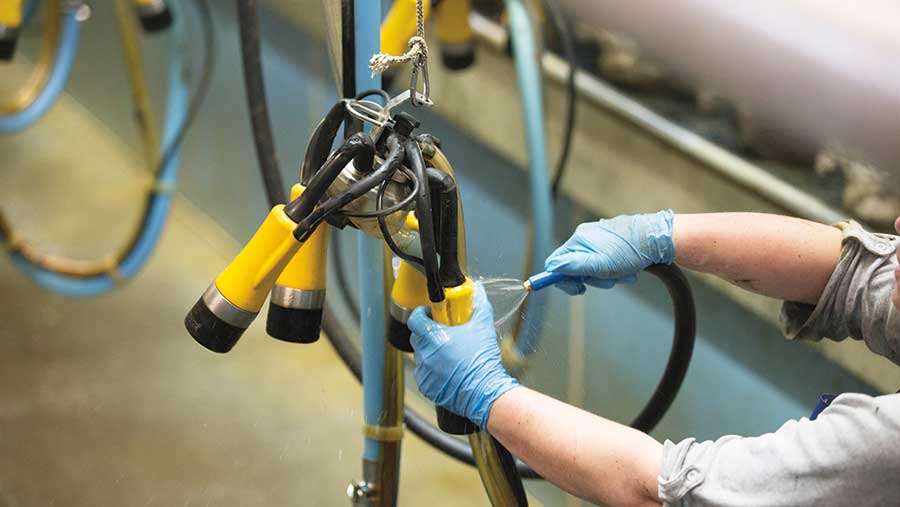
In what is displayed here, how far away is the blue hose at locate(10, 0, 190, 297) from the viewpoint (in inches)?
93.1

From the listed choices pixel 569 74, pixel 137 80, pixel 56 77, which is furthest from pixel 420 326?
pixel 56 77

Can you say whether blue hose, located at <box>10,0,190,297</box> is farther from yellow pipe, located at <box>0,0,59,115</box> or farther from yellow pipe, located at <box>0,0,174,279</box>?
yellow pipe, located at <box>0,0,59,115</box>

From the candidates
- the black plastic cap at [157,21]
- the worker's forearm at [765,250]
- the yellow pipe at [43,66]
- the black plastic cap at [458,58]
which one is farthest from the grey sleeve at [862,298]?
the yellow pipe at [43,66]

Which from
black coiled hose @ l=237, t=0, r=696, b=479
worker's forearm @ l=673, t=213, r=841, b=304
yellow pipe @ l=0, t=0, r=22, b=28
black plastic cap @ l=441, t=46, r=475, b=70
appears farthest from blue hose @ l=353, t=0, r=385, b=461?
yellow pipe @ l=0, t=0, r=22, b=28

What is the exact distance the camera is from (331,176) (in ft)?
2.97

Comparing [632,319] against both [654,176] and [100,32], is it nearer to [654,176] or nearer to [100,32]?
[654,176]

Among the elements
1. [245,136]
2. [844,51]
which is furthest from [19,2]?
[844,51]

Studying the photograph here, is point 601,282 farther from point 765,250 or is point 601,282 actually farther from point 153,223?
point 153,223

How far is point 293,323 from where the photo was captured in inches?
39.2

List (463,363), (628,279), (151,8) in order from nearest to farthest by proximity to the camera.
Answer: (463,363), (628,279), (151,8)

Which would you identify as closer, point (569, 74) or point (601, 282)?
point (601, 282)

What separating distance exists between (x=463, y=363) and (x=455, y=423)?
0.35 ft

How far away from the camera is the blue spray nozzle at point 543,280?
3.77 feet

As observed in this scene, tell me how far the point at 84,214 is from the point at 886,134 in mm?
1929
